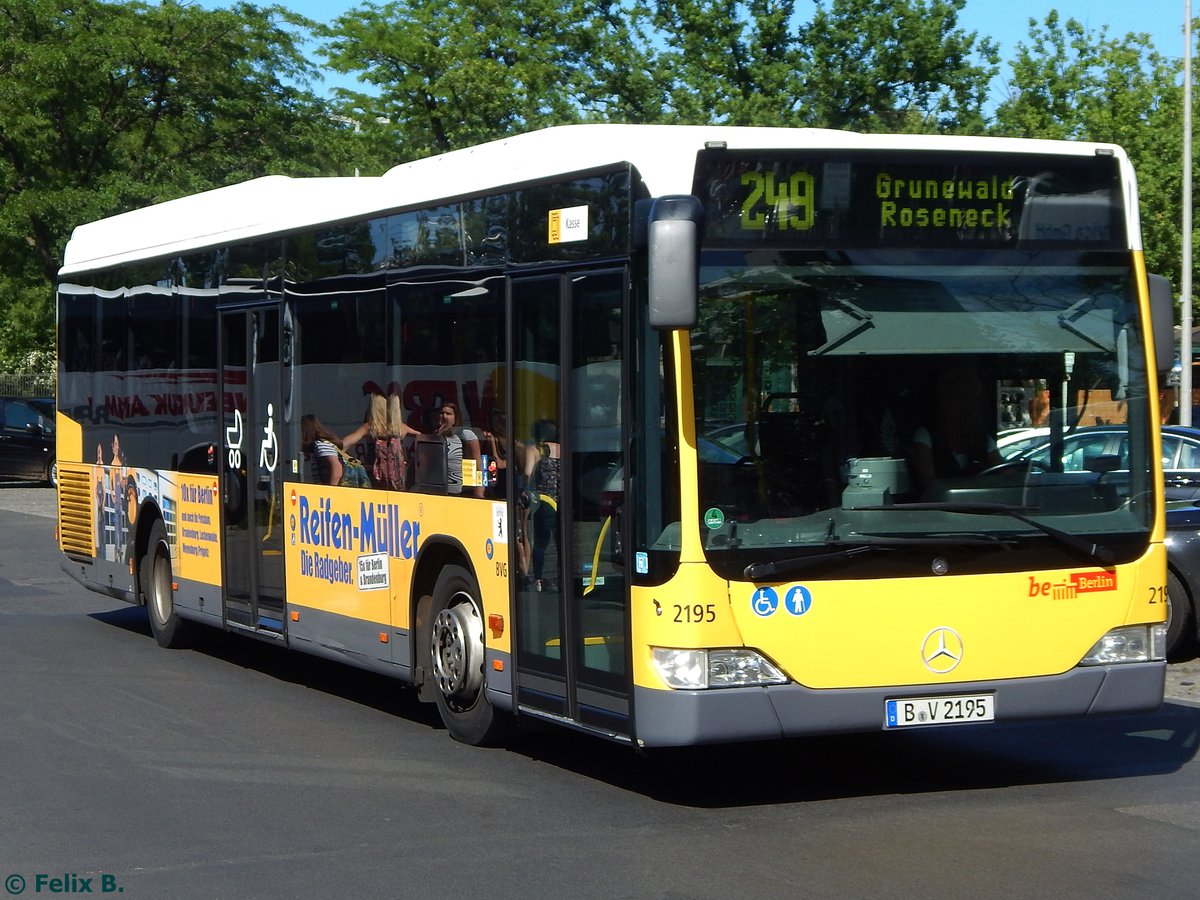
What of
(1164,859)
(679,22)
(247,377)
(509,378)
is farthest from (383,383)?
(679,22)

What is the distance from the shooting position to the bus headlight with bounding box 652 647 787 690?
7.29 metres

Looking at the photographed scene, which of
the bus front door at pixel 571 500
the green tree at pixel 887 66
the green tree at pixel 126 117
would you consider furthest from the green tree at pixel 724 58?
the bus front door at pixel 571 500

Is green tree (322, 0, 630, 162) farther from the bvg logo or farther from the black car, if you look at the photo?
the bvg logo

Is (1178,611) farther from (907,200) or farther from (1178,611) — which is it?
(907,200)

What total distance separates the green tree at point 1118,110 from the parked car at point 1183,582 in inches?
1041

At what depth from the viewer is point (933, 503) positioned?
759cm

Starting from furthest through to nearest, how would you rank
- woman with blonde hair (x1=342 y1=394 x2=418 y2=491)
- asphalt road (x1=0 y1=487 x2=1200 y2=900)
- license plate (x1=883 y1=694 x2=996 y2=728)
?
woman with blonde hair (x1=342 y1=394 x2=418 y2=491) < license plate (x1=883 y1=694 x2=996 y2=728) < asphalt road (x1=0 y1=487 x2=1200 y2=900)

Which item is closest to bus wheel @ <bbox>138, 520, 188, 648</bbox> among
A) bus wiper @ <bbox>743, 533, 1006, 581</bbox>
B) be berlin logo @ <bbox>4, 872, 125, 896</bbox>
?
be berlin logo @ <bbox>4, 872, 125, 896</bbox>

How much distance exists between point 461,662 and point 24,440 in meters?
29.0

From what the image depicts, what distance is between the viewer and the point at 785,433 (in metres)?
7.39

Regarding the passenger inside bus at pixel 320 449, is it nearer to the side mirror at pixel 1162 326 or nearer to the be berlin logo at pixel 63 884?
the be berlin logo at pixel 63 884

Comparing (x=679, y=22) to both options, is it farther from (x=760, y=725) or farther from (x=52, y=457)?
(x=760, y=725)

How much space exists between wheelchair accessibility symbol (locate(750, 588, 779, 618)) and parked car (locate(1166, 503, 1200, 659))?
5.85 metres

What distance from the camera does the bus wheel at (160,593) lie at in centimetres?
1373
